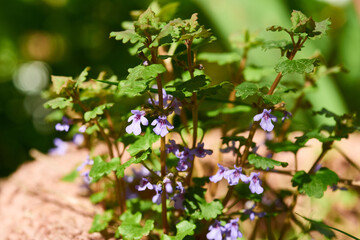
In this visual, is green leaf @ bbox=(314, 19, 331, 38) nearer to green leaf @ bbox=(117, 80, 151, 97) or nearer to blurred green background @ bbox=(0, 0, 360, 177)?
green leaf @ bbox=(117, 80, 151, 97)

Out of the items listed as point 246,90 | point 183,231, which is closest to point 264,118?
point 246,90

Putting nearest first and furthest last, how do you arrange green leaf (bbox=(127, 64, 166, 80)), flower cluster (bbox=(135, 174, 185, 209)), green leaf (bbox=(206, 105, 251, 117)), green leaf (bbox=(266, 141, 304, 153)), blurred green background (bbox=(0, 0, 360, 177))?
green leaf (bbox=(127, 64, 166, 80)) < flower cluster (bbox=(135, 174, 185, 209)) < green leaf (bbox=(266, 141, 304, 153)) < green leaf (bbox=(206, 105, 251, 117)) < blurred green background (bbox=(0, 0, 360, 177))

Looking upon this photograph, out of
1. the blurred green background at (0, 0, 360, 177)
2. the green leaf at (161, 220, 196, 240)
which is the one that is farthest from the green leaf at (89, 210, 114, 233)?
the blurred green background at (0, 0, 360, 177)

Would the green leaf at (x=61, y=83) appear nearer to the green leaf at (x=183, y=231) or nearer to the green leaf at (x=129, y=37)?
the green leaf at (x=129, y=37)

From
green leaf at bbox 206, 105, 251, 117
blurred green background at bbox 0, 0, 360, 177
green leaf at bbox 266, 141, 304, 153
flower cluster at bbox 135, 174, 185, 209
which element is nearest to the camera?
flower cluster at bbox 135, 174, 185, 209

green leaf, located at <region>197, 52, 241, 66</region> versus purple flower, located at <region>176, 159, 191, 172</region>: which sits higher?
green leaf, located at <region>197, 52, 241, 66</region>

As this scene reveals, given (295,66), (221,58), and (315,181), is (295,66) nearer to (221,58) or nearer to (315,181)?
(315,181)
